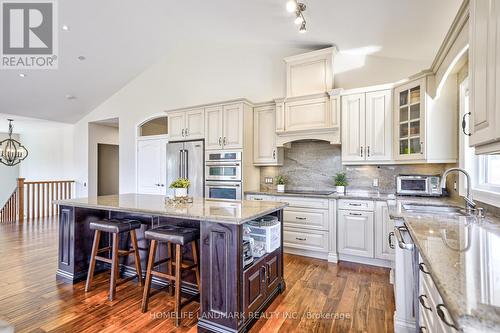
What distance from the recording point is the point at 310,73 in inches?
154

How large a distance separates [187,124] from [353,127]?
2871mm

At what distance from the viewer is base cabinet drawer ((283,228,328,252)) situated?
11.8ft

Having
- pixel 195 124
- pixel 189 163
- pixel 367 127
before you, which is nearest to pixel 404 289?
pixel 367 127

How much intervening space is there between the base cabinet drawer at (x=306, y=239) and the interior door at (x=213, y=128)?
1863mm

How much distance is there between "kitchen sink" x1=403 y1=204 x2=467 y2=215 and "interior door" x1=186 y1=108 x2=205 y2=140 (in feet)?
10.9

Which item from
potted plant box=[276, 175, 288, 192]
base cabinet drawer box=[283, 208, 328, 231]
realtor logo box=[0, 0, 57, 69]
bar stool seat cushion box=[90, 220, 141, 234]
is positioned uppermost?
realtor logo box=[0, 0, 57, 69]

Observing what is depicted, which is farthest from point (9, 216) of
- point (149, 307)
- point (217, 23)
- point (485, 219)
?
point (485, 219)

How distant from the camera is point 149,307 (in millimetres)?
2375

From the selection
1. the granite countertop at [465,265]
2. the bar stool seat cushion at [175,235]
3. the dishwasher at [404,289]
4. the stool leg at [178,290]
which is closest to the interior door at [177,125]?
the bar stool seat cushion at [175,235]

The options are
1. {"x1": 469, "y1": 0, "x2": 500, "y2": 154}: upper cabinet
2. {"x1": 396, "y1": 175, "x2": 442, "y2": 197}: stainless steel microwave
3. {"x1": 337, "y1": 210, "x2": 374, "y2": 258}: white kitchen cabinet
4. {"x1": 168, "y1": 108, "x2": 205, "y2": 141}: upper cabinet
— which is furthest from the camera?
{"x1": 168, "y1": 108, "x2": 205, "y2": 141}: upper cabinet

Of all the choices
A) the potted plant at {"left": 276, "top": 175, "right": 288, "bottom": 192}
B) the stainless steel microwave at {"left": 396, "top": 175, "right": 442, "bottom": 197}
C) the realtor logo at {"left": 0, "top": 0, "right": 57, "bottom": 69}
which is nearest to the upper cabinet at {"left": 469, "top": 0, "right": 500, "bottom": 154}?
the stainless steel microwave at {"left": 396, "top": 175, "right": 442, "bottom": 197}

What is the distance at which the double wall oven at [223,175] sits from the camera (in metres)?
4.19

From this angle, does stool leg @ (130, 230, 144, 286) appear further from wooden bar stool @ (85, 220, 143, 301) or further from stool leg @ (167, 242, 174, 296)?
stool leg @ (167, 242, 174, 296)

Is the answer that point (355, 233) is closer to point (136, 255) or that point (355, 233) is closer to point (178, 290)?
point (178, 290)
